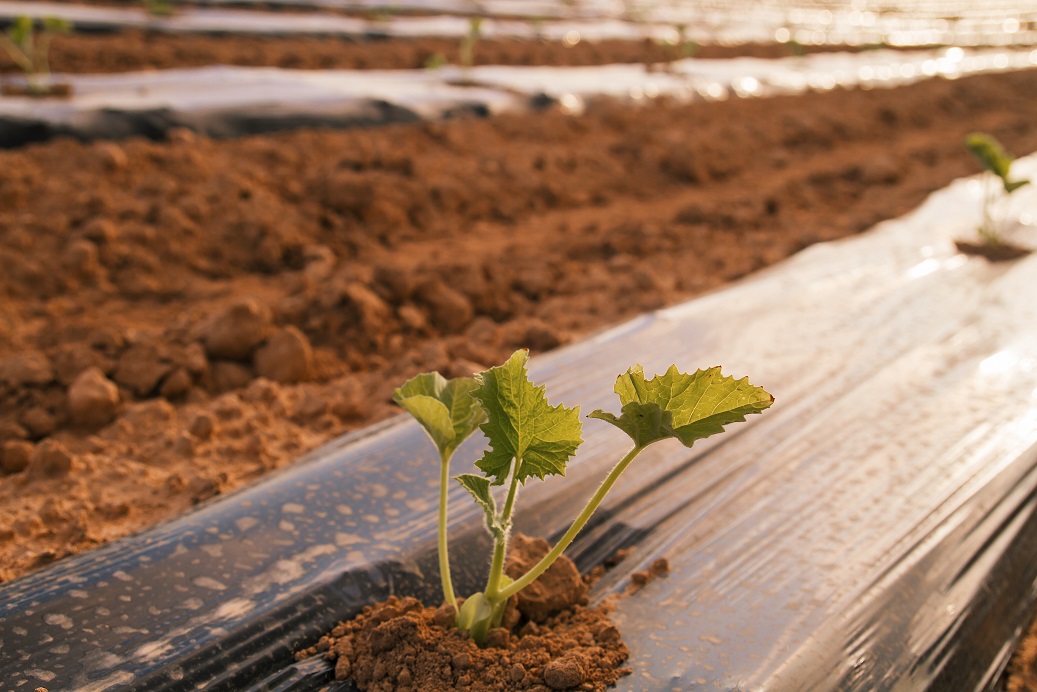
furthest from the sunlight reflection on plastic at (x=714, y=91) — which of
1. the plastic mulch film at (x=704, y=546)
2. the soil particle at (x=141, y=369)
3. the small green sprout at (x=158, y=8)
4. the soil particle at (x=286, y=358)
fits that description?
the soil particle at (x=141, y=369)

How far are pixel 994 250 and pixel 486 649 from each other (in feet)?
9.98

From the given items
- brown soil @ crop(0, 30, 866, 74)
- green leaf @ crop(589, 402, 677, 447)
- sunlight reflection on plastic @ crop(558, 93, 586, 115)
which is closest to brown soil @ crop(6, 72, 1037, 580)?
sunlight reflection on plastic @ crop(558, 93, 586, 115)

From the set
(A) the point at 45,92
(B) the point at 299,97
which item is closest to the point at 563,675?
(B) the point at 299,97

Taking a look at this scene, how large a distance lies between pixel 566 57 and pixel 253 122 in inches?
194

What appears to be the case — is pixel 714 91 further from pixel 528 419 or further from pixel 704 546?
pixel 528 419

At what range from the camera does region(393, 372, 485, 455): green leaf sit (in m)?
1.26

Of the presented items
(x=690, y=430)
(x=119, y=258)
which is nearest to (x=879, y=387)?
(x=690, y=430)

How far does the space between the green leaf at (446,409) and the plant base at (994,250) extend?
291 centimetres

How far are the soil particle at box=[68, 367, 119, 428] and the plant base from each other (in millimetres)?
3201

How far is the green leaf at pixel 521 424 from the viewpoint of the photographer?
122 cm

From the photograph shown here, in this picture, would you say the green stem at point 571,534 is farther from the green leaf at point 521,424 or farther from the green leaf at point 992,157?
the green leaf at point 992,157

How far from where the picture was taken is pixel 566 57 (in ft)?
Answer: 28.9

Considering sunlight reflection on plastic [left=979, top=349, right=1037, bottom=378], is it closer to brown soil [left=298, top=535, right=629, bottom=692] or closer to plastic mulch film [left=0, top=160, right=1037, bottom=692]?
plastic mulch film [left=0, top=160, right=1037, bottom=692]

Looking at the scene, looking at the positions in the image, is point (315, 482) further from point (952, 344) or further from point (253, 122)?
point (253, 122)
